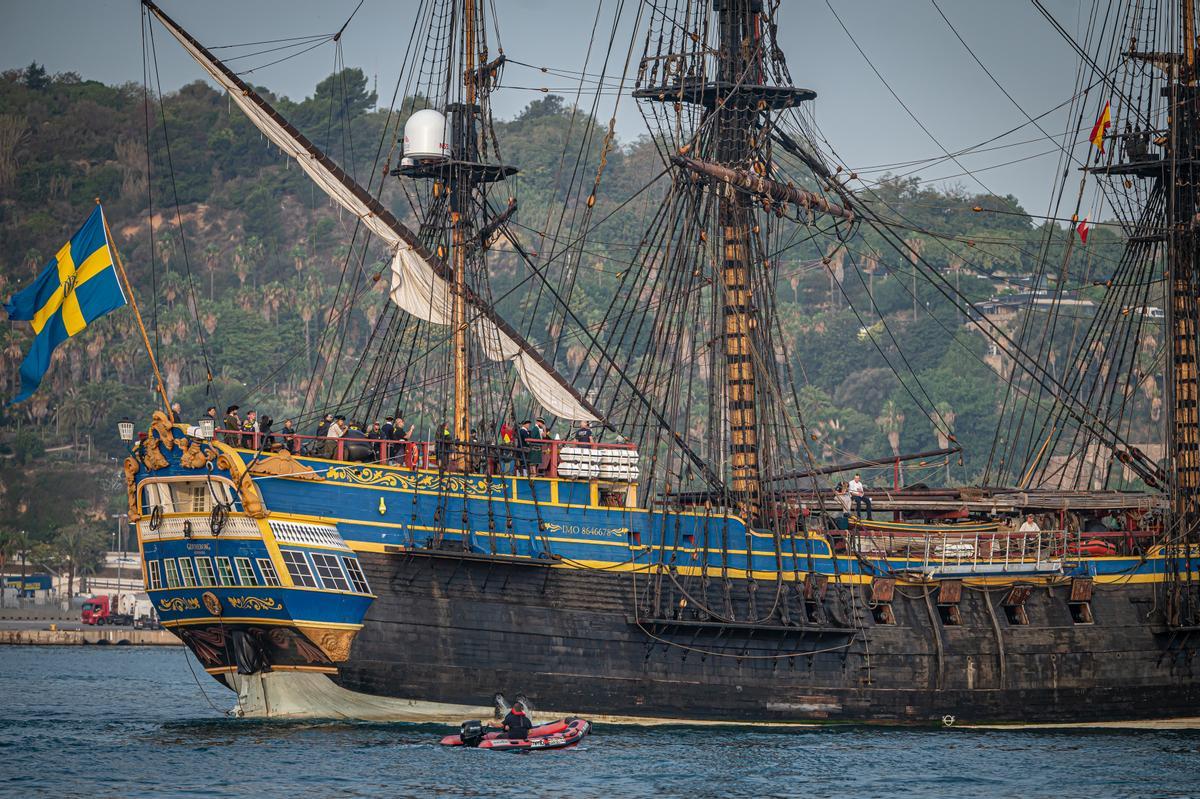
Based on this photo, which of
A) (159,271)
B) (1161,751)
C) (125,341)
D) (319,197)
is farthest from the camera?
(319,197)

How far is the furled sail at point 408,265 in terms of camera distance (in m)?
47.6

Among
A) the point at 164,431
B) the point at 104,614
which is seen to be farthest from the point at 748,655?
the point at 104,614

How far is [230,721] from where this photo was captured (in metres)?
45.5

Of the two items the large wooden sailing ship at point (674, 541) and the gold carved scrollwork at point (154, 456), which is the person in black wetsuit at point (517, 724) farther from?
the gold carved scrollwork at point (154, 456)

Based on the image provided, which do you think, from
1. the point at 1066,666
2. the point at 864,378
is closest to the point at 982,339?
the point at 864,378

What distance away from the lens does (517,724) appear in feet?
134

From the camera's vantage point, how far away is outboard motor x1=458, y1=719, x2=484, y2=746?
4071 cm

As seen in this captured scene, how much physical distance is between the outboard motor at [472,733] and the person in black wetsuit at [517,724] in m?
0.63

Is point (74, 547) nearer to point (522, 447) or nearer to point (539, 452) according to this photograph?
point (539, 452)

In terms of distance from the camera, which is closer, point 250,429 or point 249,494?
point 249,494

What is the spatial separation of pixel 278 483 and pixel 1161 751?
23.3m

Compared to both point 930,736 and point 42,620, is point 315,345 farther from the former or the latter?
point 930,736

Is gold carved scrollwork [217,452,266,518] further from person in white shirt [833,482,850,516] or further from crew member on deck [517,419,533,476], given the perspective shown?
person in white shirt [833,482,850,516]

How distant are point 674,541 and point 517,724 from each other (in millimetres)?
7375
